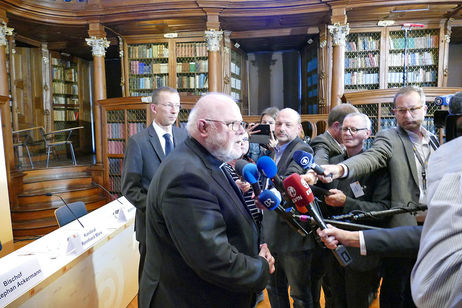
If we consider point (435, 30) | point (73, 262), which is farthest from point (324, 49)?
point (73, 262)

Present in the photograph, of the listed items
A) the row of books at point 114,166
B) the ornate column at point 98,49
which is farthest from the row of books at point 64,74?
the row of books at point 114,166

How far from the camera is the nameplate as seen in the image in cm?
143

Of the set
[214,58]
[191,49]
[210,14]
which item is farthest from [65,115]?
[210,14]

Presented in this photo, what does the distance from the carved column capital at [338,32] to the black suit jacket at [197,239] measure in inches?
240

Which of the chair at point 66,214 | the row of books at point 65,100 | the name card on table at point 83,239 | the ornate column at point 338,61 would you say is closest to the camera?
the name card on table at point 83,239

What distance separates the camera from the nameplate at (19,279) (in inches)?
56.2

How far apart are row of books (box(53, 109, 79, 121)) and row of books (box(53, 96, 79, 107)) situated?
0.69 feet

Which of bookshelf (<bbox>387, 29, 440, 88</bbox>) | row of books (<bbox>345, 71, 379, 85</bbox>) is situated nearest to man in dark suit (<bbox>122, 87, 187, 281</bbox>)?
row of books (<bbox>345, 71, 379, 85</bbox>)

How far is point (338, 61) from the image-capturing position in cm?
640

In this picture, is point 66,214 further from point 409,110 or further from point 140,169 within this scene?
→ point 409,110

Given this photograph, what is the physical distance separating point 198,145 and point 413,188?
3.84ft

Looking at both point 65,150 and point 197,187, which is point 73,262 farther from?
point 65,150

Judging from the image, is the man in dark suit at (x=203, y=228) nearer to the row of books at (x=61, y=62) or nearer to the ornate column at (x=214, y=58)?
the ornate column at (x=214, y=58)

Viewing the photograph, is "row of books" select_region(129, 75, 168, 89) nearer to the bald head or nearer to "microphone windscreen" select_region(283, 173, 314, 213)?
the bald head
